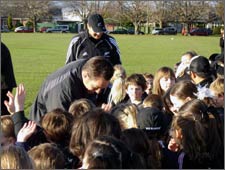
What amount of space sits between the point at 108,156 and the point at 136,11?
61.7 meters

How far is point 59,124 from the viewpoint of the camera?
3938 millimetres

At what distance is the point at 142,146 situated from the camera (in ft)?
11.4

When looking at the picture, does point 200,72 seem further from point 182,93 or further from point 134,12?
point 134,12

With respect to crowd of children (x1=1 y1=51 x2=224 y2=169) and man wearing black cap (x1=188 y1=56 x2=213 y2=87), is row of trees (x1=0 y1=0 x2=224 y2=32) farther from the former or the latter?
crowd of children (x1=1 y1=51 x2=224 y2=169)

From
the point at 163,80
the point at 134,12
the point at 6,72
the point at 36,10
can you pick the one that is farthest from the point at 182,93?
the point at 36,10

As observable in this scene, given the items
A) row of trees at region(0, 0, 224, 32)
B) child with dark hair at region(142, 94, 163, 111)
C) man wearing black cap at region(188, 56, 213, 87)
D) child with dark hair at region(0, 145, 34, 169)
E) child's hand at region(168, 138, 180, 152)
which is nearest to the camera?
child with dark hair at region(0, 145, 34, 169)

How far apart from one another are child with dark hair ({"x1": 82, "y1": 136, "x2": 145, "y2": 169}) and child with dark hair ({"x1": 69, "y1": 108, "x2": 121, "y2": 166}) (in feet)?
1.17

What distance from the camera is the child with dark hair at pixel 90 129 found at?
3.35 m

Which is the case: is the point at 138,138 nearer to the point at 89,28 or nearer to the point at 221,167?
the point at 221,167

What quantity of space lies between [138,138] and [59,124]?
0.77 meters

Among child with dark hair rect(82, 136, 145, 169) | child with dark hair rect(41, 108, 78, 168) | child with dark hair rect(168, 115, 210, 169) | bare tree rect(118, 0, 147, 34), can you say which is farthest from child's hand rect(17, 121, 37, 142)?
bare tree rect(118, 0, 147, 34)

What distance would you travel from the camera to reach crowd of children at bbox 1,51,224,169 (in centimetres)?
301

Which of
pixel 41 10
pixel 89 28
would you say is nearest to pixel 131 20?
pixel 41 10

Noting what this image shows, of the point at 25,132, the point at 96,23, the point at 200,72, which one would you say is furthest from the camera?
the point at 96,23
